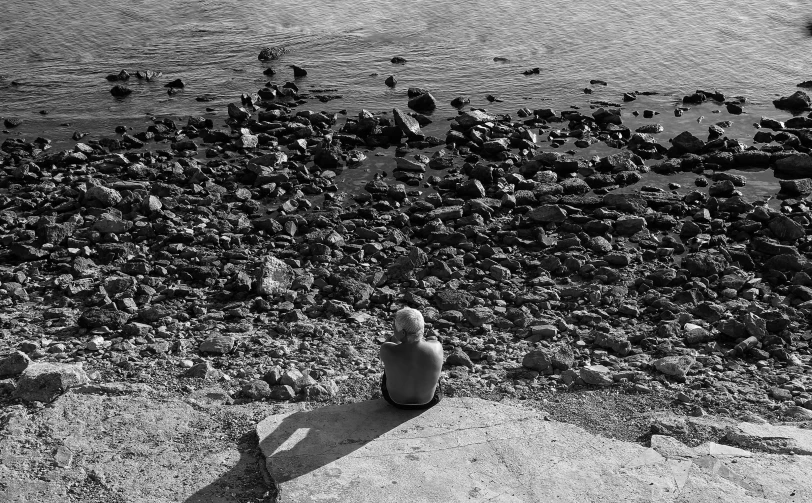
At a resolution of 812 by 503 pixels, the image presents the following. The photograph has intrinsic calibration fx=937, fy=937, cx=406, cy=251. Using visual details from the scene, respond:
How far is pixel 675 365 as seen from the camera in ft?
40.8

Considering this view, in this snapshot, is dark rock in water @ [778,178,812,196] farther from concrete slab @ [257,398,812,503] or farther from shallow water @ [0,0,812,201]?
concrete slab @ [257,398,812,503]

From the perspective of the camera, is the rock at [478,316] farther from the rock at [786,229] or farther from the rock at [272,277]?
the rock at [786,229]

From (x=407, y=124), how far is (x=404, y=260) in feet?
26.6

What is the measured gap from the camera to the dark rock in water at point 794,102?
1057 inches

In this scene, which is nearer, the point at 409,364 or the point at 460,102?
the point at 409,364

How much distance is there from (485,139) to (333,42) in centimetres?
1312

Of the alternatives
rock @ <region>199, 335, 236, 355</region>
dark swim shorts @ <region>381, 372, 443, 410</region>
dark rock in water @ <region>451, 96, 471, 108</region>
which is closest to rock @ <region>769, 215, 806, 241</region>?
dark swim shorts @ <region>381, 372, 443, 410</region>

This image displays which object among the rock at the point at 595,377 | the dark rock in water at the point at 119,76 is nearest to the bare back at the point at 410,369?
the rock at the point at 595,377

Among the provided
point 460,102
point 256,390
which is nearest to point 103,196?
point 256,390

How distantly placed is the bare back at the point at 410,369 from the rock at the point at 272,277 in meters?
4.53

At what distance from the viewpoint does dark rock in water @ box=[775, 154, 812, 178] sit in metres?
21.4

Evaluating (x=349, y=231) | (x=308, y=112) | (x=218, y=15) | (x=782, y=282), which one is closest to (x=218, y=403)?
(x=349, y=231)

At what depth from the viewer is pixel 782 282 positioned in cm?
1577

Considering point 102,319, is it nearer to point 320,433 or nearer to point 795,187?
point 320,433
